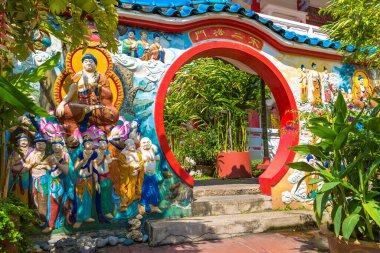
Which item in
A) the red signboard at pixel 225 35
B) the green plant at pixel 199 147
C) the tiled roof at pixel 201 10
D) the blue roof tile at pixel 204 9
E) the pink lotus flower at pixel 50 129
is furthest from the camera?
the green plant at pixel 199 147

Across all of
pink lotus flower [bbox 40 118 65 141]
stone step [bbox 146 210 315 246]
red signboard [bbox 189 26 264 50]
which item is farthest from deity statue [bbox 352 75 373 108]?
pink lotus flower [bbox 40 118 65 141]

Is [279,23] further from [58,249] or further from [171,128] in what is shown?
[58,249]

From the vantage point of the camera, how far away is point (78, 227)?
13.7 ft

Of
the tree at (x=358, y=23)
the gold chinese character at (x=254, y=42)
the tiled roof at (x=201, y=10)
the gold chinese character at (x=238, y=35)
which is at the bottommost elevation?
the tree at (x=358, y=23)

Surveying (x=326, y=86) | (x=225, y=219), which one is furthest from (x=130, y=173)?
(x=326, y=86)

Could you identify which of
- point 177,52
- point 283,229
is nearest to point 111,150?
point 177,52

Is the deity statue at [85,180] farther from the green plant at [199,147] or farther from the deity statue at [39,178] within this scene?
the green plant at [199,147]

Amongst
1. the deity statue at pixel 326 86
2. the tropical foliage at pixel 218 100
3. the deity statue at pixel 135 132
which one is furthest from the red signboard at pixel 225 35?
the tropical foliage at pixel 218 100

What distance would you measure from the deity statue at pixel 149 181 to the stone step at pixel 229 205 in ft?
2.00

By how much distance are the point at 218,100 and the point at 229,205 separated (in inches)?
177

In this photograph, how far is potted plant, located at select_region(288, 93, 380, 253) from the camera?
3035 millimetres

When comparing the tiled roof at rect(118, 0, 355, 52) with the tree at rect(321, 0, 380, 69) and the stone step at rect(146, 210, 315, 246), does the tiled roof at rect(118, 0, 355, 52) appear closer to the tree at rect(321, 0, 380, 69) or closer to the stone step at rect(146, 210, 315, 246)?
the tree at rect(321, 0, 380, 69)

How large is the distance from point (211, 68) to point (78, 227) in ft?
22.1

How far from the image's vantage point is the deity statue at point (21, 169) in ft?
12.8
